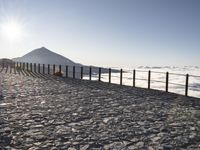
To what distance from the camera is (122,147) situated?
613cm

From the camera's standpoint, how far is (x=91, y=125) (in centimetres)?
802

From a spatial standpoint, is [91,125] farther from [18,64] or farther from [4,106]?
[18,64]

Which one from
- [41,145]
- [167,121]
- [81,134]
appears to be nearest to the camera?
[41,145]

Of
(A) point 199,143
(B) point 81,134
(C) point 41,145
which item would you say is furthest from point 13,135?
(A) point 199,143

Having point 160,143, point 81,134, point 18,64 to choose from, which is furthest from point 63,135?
point 18,64

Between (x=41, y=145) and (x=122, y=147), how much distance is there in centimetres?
170

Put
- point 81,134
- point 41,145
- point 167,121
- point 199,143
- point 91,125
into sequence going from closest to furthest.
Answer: point 41,145 → point 199,143 → point 81,134 → point 91,125 → point 167,121

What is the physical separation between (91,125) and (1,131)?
2347 mm

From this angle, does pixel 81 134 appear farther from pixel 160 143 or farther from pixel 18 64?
pixel 18 64

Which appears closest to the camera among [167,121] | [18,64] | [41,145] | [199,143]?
[41,145]

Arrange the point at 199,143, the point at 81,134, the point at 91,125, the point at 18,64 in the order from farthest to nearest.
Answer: the point at 18,64
the point at 91,125
the point at 81,134
the point at 199,143

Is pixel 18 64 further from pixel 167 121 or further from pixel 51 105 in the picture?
pixel 167 121

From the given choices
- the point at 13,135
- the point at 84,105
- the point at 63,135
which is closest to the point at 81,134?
the point at 63,135

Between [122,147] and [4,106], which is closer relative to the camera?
[122,147]
